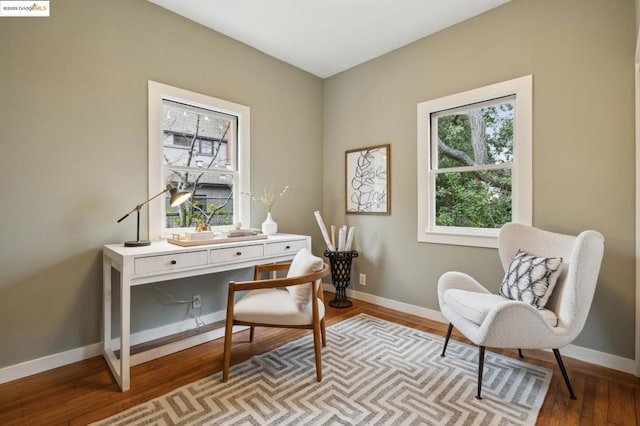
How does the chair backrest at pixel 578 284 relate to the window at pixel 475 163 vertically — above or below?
below

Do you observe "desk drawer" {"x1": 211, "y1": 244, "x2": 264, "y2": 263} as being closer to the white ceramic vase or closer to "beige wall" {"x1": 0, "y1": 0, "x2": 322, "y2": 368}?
the white ceramic vase

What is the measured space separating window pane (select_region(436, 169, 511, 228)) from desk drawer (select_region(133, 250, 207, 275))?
2.20m

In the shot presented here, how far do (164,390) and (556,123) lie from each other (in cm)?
321

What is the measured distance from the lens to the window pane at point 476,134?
2.59m

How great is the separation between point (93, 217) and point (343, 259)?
7.39 feet

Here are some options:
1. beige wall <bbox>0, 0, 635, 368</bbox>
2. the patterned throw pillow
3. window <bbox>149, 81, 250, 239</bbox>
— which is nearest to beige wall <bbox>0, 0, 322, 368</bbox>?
beige wall <bbox>0, 0, 635, 368</bbox>

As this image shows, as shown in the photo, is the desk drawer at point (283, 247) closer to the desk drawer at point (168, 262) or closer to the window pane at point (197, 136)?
the desk drawer at point (168, 262)

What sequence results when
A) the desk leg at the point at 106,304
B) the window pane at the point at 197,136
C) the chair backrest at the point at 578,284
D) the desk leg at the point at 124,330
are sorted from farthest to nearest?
the window pane at the point at 197,136
the desk leg at the point at 106,304
the desk leg at the point at 124,330
the chair backrest at the point at 578,284

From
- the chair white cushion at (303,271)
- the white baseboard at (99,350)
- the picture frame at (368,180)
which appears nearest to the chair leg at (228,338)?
the chair white cushion at (303,271)

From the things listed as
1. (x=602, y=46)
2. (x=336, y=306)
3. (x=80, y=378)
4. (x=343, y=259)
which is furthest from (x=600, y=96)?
(x=80, y=378)

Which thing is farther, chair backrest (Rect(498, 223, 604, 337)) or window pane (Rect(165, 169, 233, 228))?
window pane (Rect(165, 169, 233, 228))

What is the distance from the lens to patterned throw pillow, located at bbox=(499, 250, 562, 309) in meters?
1.89

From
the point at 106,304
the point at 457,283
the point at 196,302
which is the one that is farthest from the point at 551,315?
the point at 106,304

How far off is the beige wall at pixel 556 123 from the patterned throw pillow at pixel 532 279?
456 millimetres
